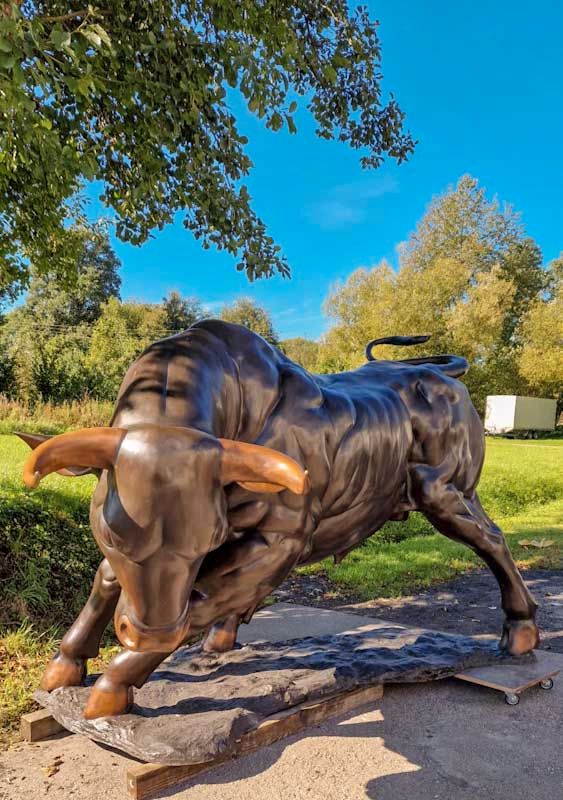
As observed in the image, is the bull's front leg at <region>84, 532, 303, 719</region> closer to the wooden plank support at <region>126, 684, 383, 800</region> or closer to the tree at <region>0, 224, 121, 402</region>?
the wooden plank support at <region>126, 684, 383, 800</region>

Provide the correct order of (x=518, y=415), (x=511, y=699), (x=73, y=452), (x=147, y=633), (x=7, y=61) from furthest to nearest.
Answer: (x=518, y=415), (x=511, y=699), (x=7, y=61), (x=147, y=633), (x=73, y=452)

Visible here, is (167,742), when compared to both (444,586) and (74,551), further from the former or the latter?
(444,586)

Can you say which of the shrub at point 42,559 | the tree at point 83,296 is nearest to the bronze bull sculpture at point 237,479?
the shrub at point 42,559

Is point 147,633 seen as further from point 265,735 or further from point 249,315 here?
point 249,315

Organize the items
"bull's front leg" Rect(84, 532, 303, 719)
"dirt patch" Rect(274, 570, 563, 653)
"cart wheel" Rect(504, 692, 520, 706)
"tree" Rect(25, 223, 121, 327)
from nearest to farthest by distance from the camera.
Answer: "bull's front leg" Rect(84, 532, 303, 719) → "cart wheel" Rect(504, 692, 520, 706) → "dirt patch" Rect(274, 570, 563, 653) → "tree" Rect(25, 223, 121, 327)

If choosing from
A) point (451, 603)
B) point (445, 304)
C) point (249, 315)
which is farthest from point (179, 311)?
point (451, 603)

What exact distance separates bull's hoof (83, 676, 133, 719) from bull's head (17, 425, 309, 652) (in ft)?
2.41

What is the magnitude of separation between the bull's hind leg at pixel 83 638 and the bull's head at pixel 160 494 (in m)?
0.84

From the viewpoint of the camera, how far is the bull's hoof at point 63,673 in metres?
3.02

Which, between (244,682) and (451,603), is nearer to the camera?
(244,682)

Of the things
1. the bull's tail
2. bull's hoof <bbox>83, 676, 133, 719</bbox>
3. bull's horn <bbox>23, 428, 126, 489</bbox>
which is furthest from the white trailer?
bull's horn <bbox>23, 428, 126, 489</bbox>

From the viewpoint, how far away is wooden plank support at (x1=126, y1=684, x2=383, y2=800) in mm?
2559

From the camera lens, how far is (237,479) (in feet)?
6.71

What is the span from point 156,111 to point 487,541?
12.0 ft
